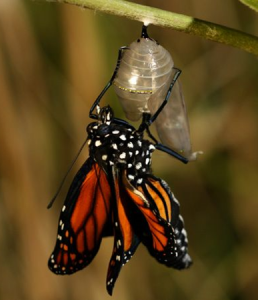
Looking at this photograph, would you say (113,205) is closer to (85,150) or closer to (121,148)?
(121,148)

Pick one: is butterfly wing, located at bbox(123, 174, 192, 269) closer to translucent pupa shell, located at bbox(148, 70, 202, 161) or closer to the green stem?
translucent pupa shell, located at bbox(148, 70, 202, 161)

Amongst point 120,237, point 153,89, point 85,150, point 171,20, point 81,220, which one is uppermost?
point 171,20

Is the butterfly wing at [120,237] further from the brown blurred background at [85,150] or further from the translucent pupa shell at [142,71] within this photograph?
the brown blurred background at [85,150]

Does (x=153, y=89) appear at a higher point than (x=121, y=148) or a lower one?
higher

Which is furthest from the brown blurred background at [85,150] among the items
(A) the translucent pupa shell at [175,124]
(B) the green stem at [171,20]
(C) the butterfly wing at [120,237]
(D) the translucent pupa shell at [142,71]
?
(B) the green stem at [171,20]

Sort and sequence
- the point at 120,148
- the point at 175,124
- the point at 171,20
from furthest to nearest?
1. the point at 175,124
2. the point at 120,148
3. the point at 171,20

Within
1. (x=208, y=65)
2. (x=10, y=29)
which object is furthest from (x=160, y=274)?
(x=10, y=29)

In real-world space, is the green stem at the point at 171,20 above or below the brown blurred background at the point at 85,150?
above

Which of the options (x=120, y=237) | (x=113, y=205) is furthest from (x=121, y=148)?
(x=120, y=237)
